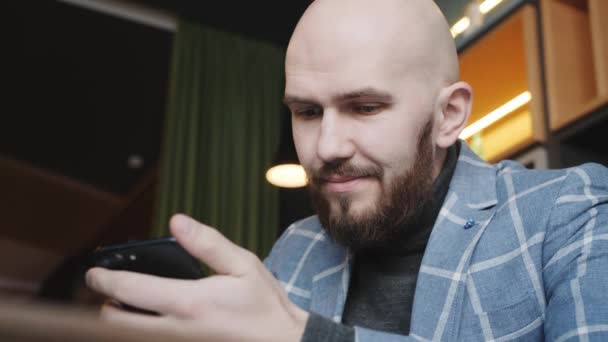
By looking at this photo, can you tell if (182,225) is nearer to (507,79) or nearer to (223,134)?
(507,79)

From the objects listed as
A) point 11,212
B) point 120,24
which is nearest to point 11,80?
point 120,24

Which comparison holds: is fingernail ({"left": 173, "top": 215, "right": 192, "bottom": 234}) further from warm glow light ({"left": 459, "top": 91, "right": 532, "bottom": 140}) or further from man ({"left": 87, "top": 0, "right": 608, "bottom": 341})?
warm glow light ({"left": 459, "top": 91, "right": 532, "bottom": 140})

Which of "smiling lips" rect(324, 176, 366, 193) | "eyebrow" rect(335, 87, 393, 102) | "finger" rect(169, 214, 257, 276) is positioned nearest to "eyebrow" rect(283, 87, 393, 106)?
"eyebrow" rect(335, 87, 393, 102)

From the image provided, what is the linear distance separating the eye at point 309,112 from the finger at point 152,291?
511mm

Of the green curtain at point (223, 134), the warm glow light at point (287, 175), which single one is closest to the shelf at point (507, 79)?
the warm glow light at point (287, 175)

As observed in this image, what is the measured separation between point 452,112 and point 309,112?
10.0 inches

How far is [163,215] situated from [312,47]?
69.2 inches

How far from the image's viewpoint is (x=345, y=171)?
0.88m

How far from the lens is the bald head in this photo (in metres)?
0.92

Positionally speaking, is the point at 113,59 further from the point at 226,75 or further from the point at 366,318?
the point at 366,318

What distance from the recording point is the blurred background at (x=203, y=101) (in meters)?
1.66

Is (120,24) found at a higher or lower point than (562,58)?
higher

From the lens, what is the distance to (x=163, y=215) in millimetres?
2555

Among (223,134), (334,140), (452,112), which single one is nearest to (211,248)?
(334,140)
